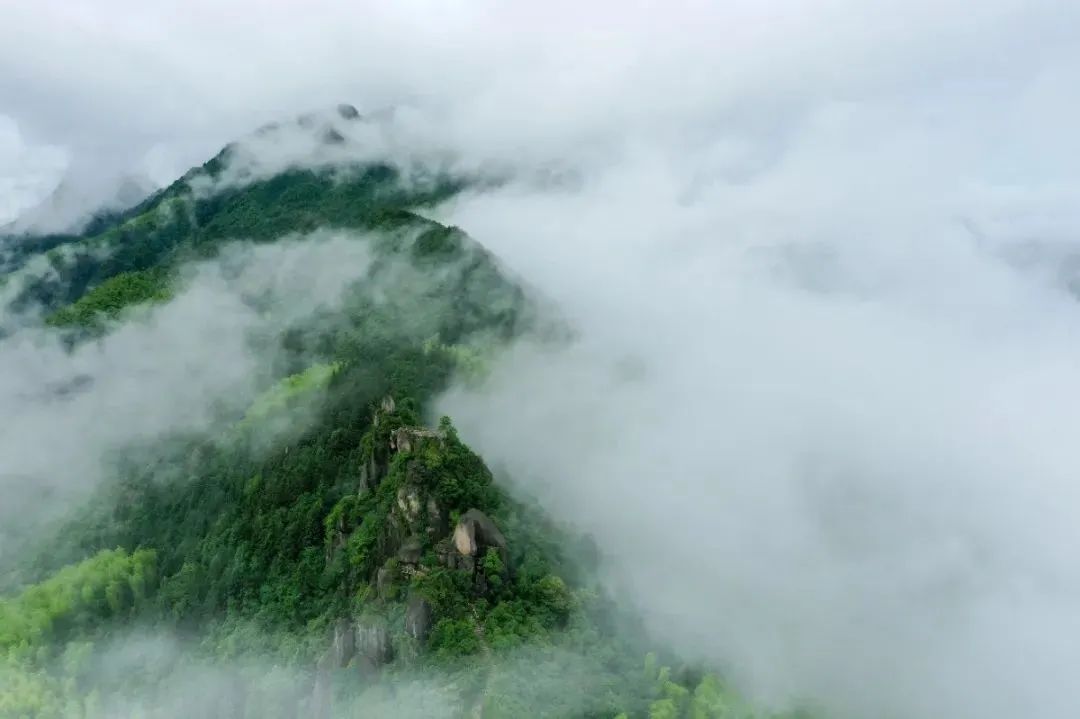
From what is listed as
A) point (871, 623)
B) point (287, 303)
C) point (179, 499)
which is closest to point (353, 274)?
point (287, 303)

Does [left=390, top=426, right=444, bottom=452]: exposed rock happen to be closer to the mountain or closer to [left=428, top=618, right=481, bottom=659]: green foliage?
the mountain

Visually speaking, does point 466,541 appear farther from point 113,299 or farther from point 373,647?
point 113,299

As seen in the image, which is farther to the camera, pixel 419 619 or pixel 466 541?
pixel 466 541

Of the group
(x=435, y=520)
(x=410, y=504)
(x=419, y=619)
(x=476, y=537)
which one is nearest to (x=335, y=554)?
(x=410, y=504)

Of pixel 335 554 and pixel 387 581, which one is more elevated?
pixel 387 581

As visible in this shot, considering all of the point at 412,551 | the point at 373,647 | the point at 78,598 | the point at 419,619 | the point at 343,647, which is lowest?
the point at 78,598

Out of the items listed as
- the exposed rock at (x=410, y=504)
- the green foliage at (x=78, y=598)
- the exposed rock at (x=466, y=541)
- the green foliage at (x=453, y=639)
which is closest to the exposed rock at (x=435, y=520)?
the exposed rock at (x=410, y=504)

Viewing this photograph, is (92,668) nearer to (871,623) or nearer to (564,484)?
(564,484)

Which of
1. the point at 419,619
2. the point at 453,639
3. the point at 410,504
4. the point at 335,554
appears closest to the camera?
the point at 453,639
